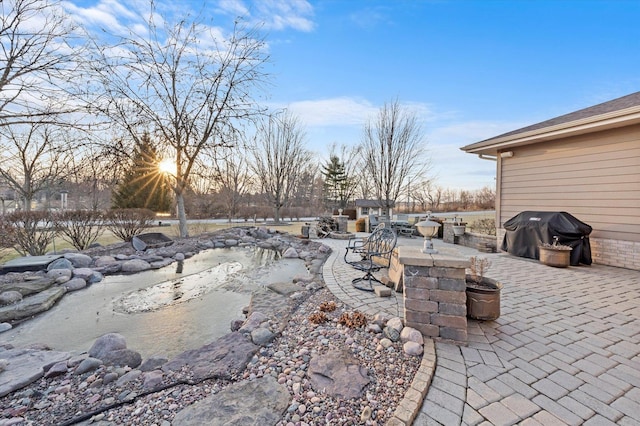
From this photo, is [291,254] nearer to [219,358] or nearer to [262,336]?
[262,336]

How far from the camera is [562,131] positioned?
5.19 meters

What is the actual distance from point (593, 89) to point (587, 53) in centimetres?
150

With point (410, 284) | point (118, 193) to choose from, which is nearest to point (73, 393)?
point (410, 284)

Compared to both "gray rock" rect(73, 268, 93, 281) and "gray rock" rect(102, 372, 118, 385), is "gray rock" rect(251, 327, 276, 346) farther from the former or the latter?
"gray rock" rect(73, 268, 93, 281)

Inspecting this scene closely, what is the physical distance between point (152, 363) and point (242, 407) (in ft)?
3.56

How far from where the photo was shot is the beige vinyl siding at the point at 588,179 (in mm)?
4777

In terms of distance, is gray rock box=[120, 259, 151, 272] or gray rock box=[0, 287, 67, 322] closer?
gray rock box=[0, 287, 67, 322]

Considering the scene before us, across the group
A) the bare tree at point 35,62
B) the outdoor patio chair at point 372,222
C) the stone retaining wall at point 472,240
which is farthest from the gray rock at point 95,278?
the stone retaining wall at point 472,240

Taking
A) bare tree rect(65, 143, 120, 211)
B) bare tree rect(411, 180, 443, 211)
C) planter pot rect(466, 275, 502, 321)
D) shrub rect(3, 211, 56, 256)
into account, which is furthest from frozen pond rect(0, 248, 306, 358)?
bare tree rect(411, 180, 443, 211)

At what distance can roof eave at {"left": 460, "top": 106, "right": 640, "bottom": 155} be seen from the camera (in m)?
4.38

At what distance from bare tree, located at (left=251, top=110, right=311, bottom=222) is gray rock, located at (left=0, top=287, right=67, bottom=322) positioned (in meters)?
11.9

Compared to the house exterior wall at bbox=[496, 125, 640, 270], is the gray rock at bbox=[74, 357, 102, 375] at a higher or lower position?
lower

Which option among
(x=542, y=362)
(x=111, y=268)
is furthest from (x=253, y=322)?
(x=111, y=268)

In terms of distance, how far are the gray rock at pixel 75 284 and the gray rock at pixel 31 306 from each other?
0.98 ft
